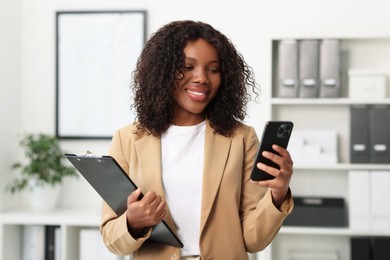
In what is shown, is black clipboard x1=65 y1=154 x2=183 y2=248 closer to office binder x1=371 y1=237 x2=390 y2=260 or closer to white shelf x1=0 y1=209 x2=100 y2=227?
white shelf x1=0 y1=209 x2=100 y2=227

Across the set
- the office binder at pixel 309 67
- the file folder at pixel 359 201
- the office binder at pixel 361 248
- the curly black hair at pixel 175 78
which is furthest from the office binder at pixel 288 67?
the curly black hair at pixel 175 78

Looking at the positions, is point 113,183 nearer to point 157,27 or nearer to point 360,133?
point 360,133

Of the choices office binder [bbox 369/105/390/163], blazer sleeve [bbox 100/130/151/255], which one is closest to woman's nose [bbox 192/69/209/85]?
blazer sleeve [bbox 100/130/151/255]

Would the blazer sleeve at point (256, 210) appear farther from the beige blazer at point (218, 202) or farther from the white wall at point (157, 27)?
the white wall at point (157, 27)

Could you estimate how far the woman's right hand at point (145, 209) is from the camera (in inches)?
57.4

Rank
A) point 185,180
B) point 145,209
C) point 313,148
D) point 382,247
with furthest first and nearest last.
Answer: point 313,148
point 382,247
point 185,180
point 145,209

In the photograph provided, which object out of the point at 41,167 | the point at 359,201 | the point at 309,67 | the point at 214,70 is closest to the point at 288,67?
the point at 309,67

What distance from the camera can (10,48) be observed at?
3.86 metres

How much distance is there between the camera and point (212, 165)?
1.57 metres

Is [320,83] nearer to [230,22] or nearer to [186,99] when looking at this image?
[230,22]

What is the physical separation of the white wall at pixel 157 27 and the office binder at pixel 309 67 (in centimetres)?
6

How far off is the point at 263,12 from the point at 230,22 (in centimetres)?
19

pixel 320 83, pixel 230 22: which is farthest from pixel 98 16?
pixel 320 83

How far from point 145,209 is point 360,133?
217 centimetres
